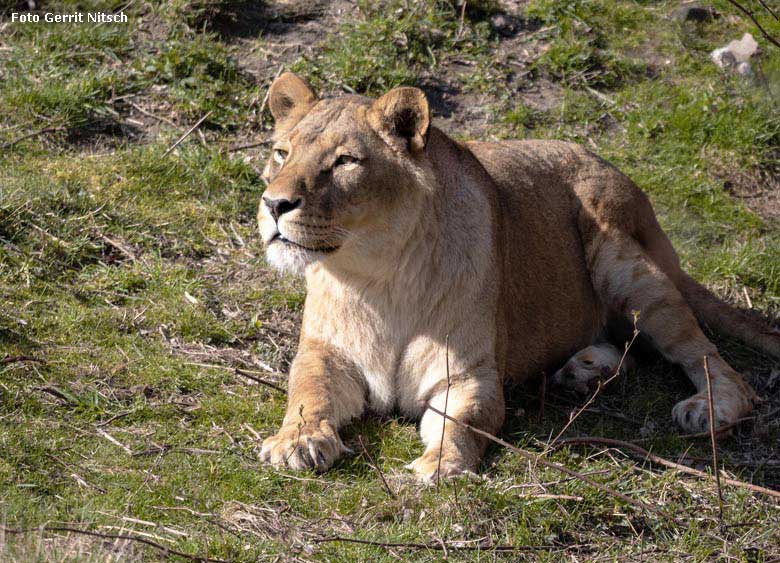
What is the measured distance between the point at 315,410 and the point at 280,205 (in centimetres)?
88

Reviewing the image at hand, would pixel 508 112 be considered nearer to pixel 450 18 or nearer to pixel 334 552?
Result: pixel 450 18

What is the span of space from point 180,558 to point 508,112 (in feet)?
15.1

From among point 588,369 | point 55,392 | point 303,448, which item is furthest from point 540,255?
point 55,392

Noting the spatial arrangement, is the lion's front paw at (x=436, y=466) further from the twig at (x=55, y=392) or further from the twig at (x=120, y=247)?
the twig at (x=120, y=247)

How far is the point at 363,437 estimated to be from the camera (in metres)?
4.39

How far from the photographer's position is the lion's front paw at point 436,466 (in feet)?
12.9

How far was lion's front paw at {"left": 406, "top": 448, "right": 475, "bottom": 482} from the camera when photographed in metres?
3.95

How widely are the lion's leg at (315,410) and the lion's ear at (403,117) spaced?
0.97 m

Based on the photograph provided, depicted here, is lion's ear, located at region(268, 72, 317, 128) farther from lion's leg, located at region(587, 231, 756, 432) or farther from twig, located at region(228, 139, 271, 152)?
twig, located at region(228, 139, 271, 152)

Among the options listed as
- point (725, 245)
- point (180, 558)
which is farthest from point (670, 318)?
point (180, 558)

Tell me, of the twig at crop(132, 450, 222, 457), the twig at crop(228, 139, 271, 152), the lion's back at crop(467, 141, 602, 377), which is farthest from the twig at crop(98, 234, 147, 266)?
the lion's back at crop(467, 141, 602, 377)

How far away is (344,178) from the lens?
4.07m

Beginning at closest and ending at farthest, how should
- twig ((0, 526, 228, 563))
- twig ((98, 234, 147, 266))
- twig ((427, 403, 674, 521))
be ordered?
twig ((0, 526, 228, 563)), twig ((427, 403, 674, 521)), twig ((98, 234, 147, 266))

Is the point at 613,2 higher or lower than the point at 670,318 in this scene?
higher
